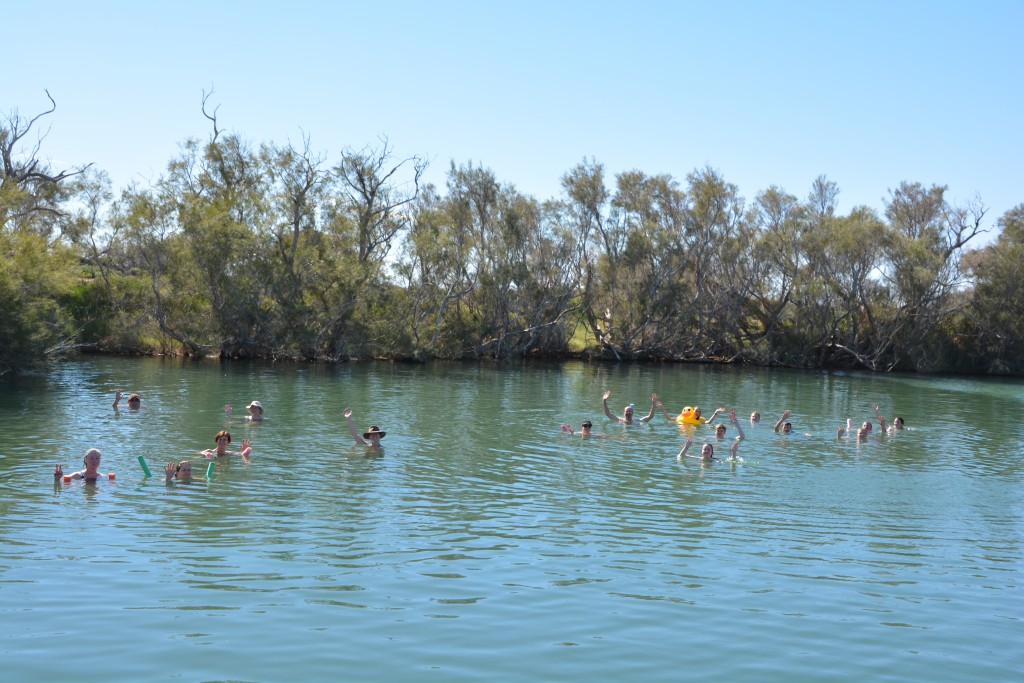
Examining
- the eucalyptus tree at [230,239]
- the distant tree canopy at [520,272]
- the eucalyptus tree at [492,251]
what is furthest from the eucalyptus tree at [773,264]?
the eucalyptus tree at [230,239]

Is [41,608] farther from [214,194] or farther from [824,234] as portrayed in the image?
[824,234]

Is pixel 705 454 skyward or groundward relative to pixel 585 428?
groundward

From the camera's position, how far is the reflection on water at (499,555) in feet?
33.7

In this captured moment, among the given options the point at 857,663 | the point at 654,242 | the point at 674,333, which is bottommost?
the point at 857,663

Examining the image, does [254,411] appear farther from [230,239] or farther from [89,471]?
[230,239]

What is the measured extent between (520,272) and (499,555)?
53.5 m

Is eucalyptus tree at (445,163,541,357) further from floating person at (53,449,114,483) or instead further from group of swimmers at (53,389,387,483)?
floating person at (53,449,114,483)

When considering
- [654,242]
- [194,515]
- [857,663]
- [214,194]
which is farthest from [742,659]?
[654,242]

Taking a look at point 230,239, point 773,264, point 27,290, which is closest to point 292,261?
point 230,239

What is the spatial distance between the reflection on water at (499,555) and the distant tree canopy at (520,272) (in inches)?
1057

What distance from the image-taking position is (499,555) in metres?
14.4

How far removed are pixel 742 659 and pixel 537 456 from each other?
14629 mm

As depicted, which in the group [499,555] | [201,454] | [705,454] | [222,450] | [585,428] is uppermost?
[585,428]

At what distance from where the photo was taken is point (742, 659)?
1036cm
